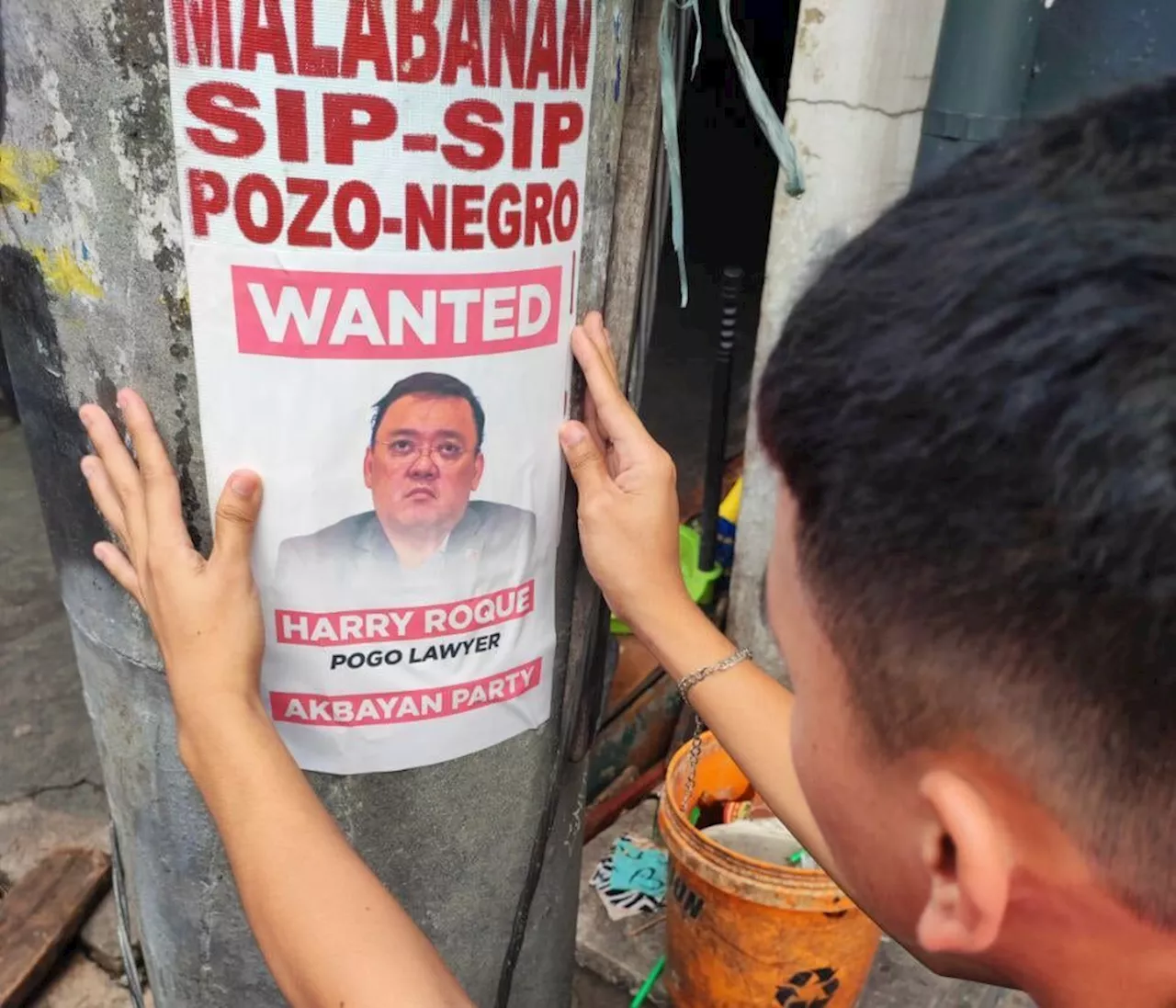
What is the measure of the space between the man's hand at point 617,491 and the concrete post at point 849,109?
1.00 m

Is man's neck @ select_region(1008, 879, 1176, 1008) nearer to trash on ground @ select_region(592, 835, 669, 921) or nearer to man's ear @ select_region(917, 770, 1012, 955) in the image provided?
man's ear @ select_region(917, 770, 1012, 955)

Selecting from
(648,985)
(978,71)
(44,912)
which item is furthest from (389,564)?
(978,71)

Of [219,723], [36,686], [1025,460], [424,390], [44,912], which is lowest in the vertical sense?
[36,686]

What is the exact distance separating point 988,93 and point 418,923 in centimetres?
181

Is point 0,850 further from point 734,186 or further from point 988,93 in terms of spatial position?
point 734,186

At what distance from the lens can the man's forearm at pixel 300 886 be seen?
80 cm

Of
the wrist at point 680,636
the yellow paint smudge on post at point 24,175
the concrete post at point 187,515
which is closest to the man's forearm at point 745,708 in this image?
the wrist at point 680,636

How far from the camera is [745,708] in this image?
1122mm

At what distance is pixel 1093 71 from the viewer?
1.98m

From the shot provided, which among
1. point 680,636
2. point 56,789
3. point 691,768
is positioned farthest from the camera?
point 56,789

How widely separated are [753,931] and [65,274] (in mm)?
1422

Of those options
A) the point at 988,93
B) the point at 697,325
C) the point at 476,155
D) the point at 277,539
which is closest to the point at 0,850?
the point at 277,539

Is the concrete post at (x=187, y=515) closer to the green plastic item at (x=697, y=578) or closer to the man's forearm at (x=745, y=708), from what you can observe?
the man's forearm at (x=745, y=708)

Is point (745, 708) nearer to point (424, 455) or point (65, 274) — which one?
point (424, 455)
